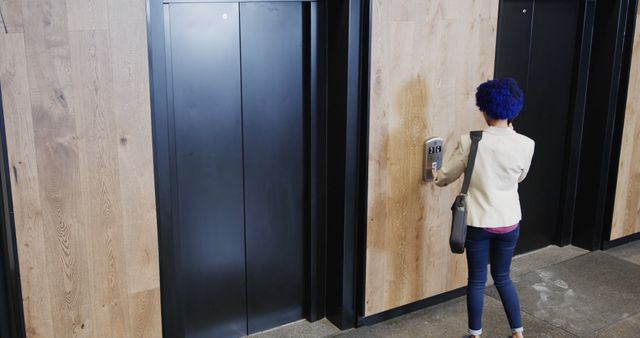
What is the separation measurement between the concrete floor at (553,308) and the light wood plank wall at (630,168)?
0.36 metres

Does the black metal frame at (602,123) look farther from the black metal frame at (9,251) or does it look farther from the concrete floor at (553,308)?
the black metal frame at (9,251)

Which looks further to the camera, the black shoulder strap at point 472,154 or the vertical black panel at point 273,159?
the vertical black panel at point 273,159

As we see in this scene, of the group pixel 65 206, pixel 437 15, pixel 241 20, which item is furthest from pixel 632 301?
pixel 65 206

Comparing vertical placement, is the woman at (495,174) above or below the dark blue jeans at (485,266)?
above

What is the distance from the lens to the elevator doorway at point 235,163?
3502 mm

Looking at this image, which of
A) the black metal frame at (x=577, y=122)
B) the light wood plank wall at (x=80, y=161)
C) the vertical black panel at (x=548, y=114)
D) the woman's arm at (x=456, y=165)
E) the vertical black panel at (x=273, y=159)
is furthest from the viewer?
the black metal frame at (x=577, y=122)

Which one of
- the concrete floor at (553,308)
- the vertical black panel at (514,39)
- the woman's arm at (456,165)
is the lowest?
the concrete floor at (553,308)

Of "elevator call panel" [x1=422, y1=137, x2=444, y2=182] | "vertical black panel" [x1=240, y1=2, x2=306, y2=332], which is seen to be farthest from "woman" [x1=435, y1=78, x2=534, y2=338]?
"vertical black panel" [x1=240, y1=2, x2=306, y2=332]

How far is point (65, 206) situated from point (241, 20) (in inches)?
54.9

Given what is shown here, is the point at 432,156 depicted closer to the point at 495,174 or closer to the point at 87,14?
the point at 495,174

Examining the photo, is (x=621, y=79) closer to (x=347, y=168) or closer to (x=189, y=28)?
(x=347, y=168)

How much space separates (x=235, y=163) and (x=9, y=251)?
1324mm

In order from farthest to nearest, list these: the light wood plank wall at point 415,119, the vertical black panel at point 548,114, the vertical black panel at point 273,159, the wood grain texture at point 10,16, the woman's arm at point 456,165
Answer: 1. the vertical black panel at point 548,114
2. the light wood plank wall at point 415,119
3. the vertical black panel at point 273,159
4. the woman's arm at point 456,165
5. the wood grain texture at point 10,16

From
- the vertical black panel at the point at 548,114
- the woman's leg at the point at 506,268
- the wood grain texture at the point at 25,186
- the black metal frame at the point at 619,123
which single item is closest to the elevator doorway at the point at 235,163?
the wood grain texture at the point at 25,186
